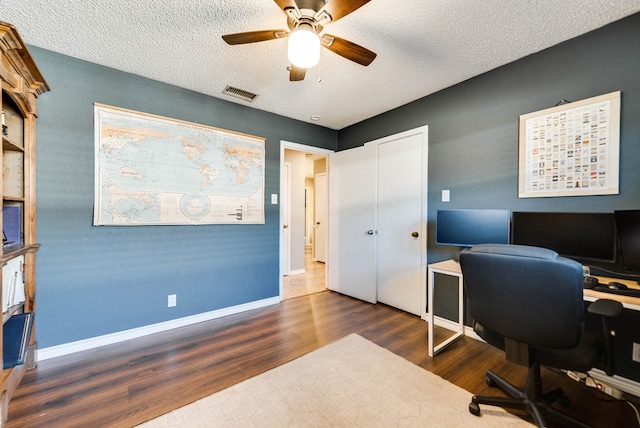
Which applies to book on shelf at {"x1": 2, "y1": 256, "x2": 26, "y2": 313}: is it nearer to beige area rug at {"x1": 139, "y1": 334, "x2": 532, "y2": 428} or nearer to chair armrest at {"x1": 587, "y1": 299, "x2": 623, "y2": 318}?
beige area rug at {"x1": 139, "y1": 334, "x2": 532, "y2": 428}

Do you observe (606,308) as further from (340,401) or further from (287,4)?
(287,4)

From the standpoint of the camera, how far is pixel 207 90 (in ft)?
9.11

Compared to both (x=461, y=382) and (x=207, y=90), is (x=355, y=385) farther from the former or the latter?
(x=207, y=90)

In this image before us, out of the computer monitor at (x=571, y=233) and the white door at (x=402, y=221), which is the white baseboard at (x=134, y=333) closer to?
the white door at (x=402, y=221)

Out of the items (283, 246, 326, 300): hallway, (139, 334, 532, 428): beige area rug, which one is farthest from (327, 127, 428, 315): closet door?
(139, 334, 532, 428): beige area rug

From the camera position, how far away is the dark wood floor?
1.56 meters

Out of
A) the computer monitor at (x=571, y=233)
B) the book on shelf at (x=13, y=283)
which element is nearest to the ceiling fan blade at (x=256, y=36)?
the book on shelf at (x=13, y=283)

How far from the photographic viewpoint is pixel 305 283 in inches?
172

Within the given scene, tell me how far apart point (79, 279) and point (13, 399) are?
0.84 m

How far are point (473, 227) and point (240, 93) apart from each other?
106 inches

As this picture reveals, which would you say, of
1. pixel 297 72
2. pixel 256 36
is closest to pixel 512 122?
pixel 297 72

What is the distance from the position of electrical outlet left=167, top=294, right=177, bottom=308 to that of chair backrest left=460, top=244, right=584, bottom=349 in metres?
2.66

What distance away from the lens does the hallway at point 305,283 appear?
385 centimetres

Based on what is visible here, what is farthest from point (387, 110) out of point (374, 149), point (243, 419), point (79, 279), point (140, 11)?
point (79, 279)
